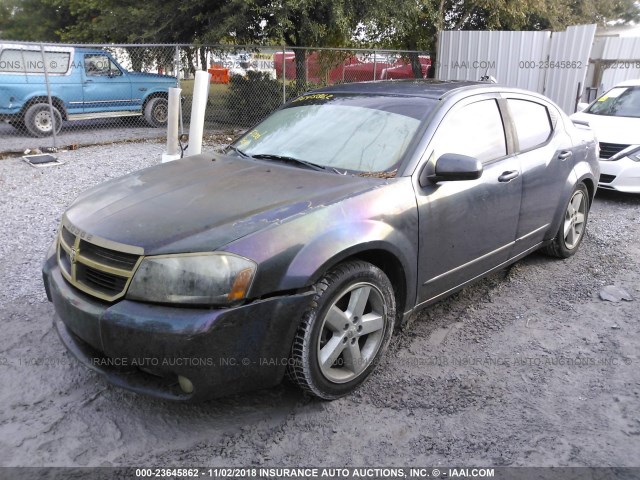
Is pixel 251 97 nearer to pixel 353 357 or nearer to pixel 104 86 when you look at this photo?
pixel 104 86

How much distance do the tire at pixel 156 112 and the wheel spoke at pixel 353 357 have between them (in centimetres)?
1075

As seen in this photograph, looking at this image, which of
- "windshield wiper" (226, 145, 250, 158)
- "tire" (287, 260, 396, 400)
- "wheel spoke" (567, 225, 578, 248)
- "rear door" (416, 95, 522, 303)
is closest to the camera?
"tire" (287, 260, 396, 400)

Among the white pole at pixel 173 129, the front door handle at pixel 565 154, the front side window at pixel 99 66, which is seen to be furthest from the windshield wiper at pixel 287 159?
the front side window at pixel 99 66

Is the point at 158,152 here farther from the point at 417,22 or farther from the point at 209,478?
the point at 209,478

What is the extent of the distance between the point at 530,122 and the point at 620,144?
12.1 feet

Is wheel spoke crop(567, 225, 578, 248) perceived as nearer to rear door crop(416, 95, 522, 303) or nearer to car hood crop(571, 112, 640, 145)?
rear door crop(416, 95, 522, 303)

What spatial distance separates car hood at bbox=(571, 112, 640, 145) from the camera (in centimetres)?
721

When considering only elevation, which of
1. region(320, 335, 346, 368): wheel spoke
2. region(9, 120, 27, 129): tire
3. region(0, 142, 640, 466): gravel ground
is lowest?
region(0, 142, 640, 466): gravel ground

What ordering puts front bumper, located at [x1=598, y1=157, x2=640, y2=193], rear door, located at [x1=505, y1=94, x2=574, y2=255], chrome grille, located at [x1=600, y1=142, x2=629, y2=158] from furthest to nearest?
chrome grille, located at [x1=600, y1=142, x2=629, y2=158]
front bumper, located at [x1=598, y1=157, x2=640, y2=193]
rear door, located at [x1=505, y1=94, x2=574, y2=255]

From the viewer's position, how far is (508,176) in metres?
3.81

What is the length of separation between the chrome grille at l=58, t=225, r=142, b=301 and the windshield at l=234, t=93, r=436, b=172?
139cm

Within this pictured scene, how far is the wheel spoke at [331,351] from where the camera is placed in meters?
2.81

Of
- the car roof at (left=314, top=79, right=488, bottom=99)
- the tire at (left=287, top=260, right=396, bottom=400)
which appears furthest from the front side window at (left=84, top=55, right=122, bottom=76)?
the tire at (left=287, top=260, right=396, bottom=400)

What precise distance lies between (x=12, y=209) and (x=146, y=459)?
16.3ft
